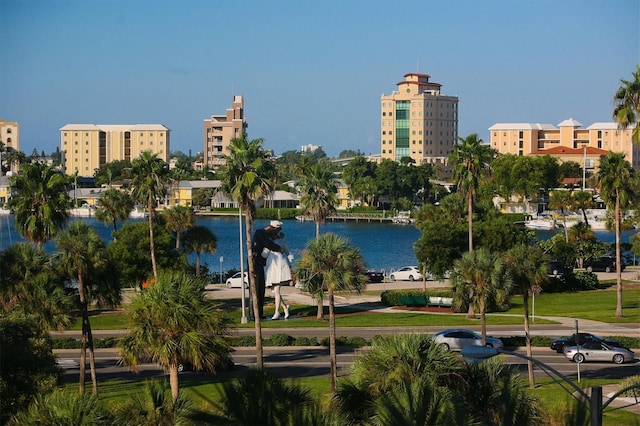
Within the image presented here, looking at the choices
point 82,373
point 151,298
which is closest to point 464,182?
point 82,373

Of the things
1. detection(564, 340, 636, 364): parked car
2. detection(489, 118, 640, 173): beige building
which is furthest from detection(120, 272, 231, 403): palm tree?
detection(489, 118, 640, 173): beige building

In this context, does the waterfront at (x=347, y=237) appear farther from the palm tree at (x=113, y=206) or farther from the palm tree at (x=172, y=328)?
the palm tree at (x=172, y=328)

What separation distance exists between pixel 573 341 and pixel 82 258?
17782 mm

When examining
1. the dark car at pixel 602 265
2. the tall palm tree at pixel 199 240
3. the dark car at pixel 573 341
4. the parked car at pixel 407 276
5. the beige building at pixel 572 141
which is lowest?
the dark car at pixel 573 341

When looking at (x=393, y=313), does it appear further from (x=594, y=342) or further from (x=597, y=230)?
(x=597, y=230)

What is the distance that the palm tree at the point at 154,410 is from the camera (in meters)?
17.4

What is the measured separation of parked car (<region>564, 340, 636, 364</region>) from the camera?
35.9 m

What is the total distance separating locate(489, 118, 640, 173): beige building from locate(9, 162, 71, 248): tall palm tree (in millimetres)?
142189

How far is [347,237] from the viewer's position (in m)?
77.7

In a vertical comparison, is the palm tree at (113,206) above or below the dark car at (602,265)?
above

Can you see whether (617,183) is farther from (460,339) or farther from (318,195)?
(460,339)

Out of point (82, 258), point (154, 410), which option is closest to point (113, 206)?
point (82, 258)

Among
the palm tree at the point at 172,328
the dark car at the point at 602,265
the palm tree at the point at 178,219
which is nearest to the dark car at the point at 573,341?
the palm tree at the point at 172,328

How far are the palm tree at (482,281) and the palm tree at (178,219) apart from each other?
3152cm
